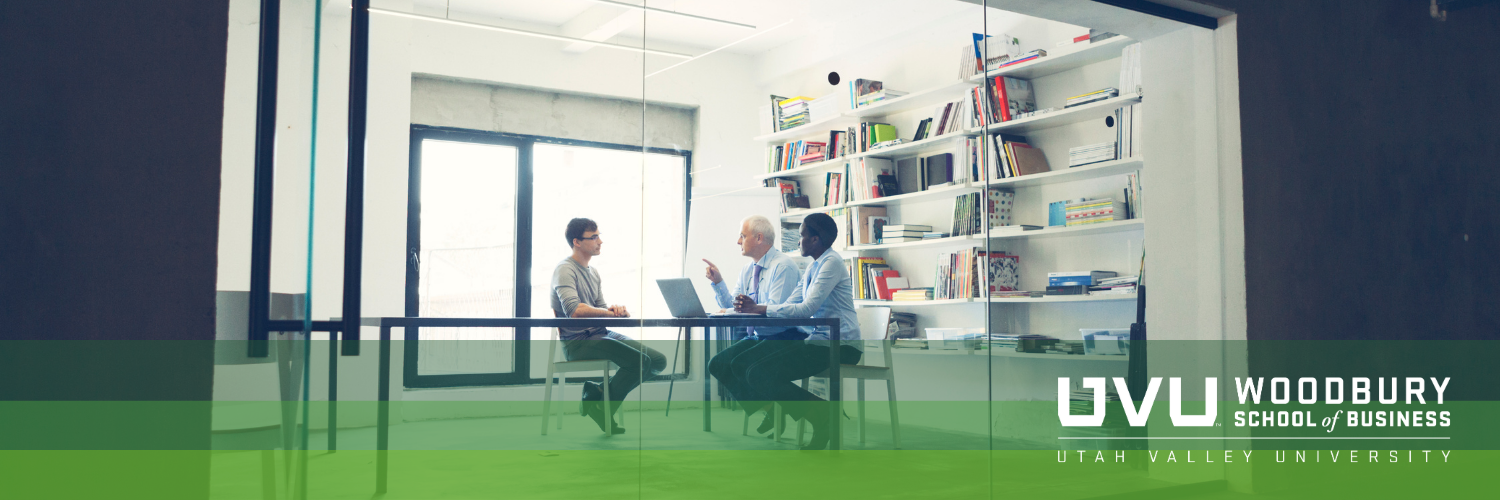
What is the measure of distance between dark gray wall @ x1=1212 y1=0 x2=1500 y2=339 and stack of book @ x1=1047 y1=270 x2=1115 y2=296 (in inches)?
32.8

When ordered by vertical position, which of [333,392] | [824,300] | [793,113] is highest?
[793,113]

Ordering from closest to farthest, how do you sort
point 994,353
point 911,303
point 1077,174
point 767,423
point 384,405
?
point 384,405, point 767,423, point 911,303, point 994,353, point 1077,174

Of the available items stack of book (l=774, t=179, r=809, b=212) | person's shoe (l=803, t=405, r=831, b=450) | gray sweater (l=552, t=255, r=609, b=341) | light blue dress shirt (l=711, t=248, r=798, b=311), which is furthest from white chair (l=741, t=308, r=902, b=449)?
gray sweater (l=552, t=255, r=609, b=341)

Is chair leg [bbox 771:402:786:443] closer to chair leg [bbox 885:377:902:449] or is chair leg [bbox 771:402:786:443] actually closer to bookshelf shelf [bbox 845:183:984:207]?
chair leg [bbox 885:377:902:449]

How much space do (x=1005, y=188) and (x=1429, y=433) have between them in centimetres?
210

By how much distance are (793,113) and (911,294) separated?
→ 0.86 m

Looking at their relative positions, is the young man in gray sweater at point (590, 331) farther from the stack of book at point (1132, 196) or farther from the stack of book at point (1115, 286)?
the stack of book at point (1132, 196)

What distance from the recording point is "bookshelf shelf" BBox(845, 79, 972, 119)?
365 centimetres

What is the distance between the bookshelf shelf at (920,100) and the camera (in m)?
3.65

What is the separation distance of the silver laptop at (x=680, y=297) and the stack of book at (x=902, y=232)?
102cm

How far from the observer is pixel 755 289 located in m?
3.12

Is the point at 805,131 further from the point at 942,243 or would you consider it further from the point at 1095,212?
the point at 1095,212

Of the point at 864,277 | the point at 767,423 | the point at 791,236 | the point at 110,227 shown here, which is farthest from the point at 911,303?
the point at 110,227

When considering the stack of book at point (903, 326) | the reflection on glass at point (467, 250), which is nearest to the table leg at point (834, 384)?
the stack of book at point (903, 326)
